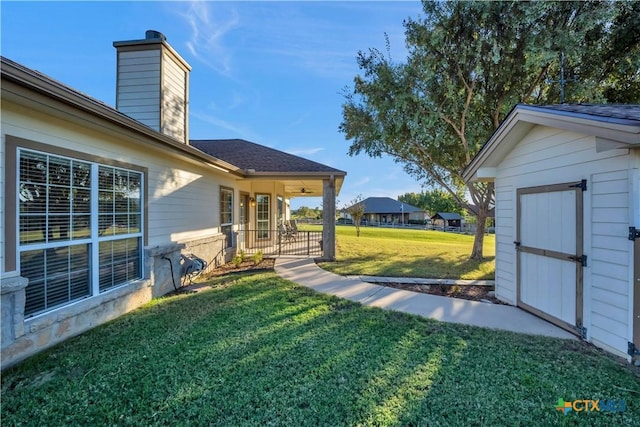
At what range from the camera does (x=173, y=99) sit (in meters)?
7.52

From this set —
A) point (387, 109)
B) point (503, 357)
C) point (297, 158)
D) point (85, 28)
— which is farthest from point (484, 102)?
point (85, 28)

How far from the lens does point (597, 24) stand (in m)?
7.98

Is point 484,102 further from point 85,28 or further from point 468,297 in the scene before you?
point 85,28

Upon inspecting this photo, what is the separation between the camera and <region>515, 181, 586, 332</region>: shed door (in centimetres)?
410

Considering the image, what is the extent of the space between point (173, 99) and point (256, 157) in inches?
166

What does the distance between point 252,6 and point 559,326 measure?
10.4m

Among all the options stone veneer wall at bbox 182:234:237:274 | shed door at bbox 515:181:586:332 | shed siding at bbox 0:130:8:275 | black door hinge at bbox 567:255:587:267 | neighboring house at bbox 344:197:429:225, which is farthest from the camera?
neighboring house at bbox 344:197:429:225

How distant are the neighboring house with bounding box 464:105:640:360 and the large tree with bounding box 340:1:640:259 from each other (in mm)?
4649

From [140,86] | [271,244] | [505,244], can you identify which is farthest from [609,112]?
[271,244]

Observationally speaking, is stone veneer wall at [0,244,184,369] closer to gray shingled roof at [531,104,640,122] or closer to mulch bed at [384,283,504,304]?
mulch bed at [384,283,504,304]

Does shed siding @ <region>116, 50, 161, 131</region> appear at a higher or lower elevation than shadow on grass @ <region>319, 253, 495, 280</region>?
higher

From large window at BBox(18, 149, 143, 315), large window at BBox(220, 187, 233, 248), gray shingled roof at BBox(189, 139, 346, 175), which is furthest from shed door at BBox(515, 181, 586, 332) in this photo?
large window at BBox(220, 187, 233, 248)

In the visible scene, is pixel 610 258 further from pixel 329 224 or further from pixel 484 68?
pixel 484 68

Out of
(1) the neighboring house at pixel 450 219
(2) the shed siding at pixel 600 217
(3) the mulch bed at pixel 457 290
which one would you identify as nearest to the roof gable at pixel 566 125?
(2) the shed siding at pixel 600 217
